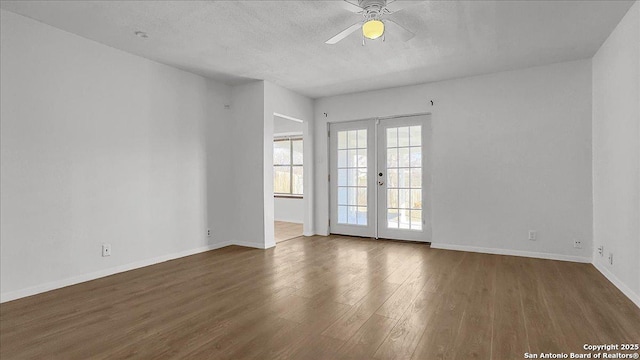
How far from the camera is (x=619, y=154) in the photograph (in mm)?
3326

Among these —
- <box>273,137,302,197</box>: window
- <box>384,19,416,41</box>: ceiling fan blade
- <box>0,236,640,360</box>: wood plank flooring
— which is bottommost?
<box>0,236,640,360</box>: wood plank flooring

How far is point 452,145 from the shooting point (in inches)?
203

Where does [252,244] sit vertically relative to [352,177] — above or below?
below

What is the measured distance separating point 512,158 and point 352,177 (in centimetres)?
258

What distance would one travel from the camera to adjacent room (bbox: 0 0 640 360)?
2523mm

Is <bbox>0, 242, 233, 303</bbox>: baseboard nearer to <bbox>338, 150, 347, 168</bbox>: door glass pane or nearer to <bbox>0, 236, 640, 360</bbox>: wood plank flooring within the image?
<bbox>0, 236, 640, 360</bbox>: wood plank flooring

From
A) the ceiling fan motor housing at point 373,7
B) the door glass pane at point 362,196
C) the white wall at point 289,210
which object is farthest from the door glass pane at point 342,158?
the ceiling fan motor housing at point 373,7

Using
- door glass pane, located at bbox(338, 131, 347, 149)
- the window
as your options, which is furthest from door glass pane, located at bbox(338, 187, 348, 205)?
the window

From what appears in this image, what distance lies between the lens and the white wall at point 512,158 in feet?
14.3

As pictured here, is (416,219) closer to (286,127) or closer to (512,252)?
(512,252)

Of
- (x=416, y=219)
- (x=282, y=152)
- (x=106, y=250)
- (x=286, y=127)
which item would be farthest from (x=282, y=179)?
(x=106, y=250)

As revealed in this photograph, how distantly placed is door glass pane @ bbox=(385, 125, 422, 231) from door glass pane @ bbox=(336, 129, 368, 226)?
1.53 feet

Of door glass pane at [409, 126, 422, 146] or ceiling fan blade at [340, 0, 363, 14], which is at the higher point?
ceiling fan blade at [340, 0, 363, 14]

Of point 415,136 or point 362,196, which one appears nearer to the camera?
point 415,136
